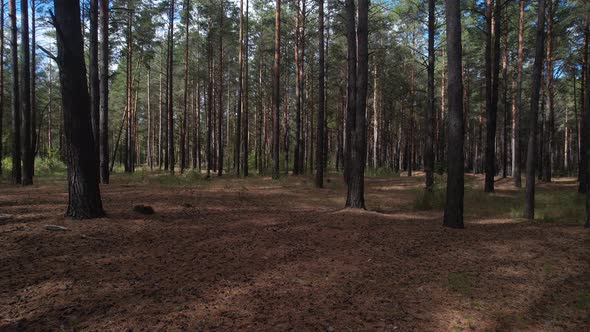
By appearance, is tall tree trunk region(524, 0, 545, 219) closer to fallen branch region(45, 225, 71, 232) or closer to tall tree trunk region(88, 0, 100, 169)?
fallen branch region(45, 225, 71, 232)

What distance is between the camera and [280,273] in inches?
176

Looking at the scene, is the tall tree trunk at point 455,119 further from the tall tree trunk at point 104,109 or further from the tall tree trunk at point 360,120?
the tall tree trunk at point 104,109

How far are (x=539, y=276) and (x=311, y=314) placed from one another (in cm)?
353

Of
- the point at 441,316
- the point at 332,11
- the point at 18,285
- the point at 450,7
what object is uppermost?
the point at 332,11

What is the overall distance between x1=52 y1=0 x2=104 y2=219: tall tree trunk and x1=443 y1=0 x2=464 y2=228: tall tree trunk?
303 inches

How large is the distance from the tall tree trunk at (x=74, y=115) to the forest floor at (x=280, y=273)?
0.49 metres

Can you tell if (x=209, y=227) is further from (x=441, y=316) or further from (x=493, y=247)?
(x=493, y=247)

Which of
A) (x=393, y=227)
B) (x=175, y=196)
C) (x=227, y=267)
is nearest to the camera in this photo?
(x=227, y=267)

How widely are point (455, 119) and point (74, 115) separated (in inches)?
319

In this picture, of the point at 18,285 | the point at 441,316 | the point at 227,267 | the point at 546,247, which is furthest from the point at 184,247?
the point at 546,247

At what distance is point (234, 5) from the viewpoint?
77.8 feet

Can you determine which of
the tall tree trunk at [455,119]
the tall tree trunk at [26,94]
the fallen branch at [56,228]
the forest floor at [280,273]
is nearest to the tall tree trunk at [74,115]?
the forest floor at [280,273]

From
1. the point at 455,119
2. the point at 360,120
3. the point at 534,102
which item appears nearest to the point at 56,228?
the point at 360,120

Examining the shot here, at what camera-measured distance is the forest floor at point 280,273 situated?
3.30 m
